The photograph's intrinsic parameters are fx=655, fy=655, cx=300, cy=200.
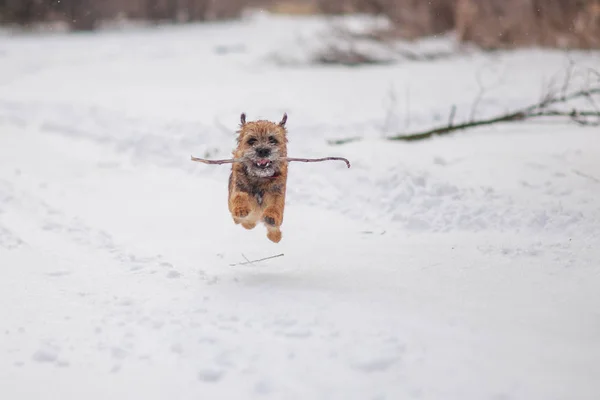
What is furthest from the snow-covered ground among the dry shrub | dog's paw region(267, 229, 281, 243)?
the dry shrub

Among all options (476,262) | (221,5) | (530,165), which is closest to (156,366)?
(476,262)

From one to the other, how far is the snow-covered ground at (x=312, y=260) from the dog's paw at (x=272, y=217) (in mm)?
508

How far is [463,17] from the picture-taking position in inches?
733

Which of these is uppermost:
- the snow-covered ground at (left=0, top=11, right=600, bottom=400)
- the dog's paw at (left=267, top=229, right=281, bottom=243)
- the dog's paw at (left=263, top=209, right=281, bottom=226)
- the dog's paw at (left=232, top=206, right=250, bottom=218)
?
the dog's paw at (left=232, top=206, right=250, bottom=218)

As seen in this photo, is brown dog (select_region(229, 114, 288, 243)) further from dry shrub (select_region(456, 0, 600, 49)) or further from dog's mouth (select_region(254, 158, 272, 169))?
dry shrub (select_region(456, 0, 600, 49))

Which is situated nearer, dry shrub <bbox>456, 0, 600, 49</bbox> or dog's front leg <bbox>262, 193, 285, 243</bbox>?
dog's front leg <bbox>262, 193, 285, 243</bbox>

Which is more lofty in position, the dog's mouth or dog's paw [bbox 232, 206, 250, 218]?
the dog's mouth

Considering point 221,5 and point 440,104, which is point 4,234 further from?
point 221,5

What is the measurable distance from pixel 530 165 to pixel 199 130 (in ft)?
18.1

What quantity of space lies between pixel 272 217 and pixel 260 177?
1.13 ft

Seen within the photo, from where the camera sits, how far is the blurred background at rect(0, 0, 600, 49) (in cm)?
1666

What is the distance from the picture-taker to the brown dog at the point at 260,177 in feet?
17.3

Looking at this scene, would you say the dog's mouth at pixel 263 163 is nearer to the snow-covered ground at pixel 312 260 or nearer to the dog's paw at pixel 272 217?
the dog's paw at pixel 272 217

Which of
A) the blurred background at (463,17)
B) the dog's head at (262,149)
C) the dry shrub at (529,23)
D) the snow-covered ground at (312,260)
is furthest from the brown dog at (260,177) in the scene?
the dry shrub at (529,23)
